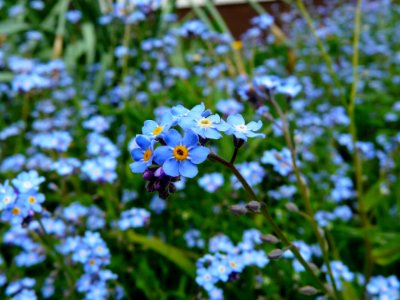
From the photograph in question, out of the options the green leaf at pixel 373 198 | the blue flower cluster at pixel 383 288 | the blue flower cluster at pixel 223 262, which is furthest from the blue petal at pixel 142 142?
the green leaf at pixel 373 198

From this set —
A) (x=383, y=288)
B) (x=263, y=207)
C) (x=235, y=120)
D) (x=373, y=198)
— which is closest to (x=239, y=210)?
(x=263, y=207)

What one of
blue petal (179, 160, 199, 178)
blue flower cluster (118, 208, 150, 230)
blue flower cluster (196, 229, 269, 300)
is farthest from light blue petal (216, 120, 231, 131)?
blue flower cluster (118, 208, 150, 230)

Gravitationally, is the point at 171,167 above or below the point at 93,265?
above

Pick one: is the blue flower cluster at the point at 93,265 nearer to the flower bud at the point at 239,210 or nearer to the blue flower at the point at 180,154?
the flower bud at the point at 239,210

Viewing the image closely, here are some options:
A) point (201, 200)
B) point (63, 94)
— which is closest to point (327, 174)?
point (201, 200)

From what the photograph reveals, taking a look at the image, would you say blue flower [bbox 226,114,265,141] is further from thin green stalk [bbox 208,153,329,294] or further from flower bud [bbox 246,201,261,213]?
flower bud [bbox 246,201,261,213]

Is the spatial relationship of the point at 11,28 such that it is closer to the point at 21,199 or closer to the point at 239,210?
the point at 21,199
